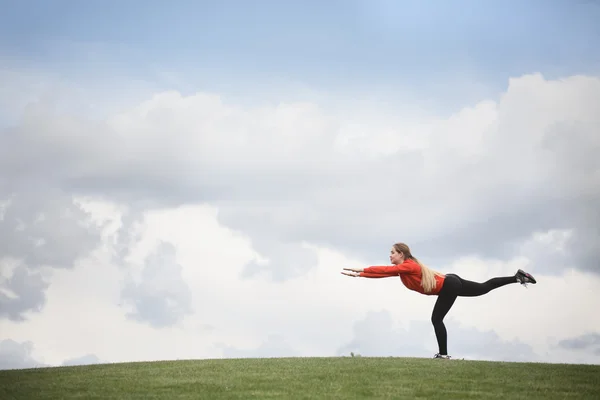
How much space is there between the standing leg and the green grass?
929 millimetres

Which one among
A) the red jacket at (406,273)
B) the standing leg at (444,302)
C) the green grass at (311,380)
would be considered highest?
the red jacket at (406,273)

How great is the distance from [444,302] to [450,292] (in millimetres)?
343

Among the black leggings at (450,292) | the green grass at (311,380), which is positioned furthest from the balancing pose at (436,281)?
the green grass at (311,380)

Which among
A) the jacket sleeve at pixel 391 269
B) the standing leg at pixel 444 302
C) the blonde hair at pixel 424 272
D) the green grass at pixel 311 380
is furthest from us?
the standing leg at pixel 444 302

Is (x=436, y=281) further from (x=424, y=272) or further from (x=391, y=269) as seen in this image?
(x=391, y=269)

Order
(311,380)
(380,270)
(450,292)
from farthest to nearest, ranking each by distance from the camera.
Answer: (450,292) → (380,270) → (311,380)

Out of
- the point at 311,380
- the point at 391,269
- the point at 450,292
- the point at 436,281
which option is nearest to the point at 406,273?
the point at 391,269

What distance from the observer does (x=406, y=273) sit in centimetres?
1939

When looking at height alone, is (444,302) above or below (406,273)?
below

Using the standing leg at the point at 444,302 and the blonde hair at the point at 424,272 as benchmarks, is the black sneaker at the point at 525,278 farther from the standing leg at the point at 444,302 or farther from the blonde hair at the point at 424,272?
the blonde hair at the point at 424,272

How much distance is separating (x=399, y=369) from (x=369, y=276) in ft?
8.51

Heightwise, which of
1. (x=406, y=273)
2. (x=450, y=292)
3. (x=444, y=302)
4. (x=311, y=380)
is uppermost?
(x=406, y=273)

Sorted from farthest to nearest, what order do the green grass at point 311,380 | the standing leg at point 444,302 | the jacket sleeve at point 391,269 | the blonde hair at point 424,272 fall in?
the standing leg at point 444,302
the blonde hair at point 424,272
the jacket sleeve at point 391,269
the green grass at point 311,380

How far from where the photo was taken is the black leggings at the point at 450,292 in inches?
785
